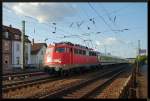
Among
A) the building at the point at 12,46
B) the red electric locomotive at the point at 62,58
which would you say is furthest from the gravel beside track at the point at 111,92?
the building at the point at 12,46

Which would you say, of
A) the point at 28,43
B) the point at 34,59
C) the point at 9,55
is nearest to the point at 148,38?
the point at 9,55

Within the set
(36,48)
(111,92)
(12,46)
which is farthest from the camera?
(36,48)

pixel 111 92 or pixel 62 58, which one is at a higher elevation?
pixel 62 58

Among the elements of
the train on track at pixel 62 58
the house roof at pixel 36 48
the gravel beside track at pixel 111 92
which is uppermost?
the house roof at pixel 36 48

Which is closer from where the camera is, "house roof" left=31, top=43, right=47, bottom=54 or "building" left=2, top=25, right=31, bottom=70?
"building" left=2, top=25, right=31, bottom=70

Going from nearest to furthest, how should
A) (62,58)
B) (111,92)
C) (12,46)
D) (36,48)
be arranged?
1. (111,92)
2. (62,58)
3. (12,46)
4. (36,48)

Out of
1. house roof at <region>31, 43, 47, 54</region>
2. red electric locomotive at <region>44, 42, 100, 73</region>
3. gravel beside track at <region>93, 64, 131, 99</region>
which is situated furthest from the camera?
house roof at <region>31, 43, 47, 54</region>

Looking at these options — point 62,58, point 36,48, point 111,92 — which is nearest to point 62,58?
point 62,58

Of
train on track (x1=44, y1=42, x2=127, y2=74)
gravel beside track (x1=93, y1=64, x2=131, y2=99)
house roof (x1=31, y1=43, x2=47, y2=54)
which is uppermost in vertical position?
house roof (x1=31, y1=43, x2=47, y2=54)

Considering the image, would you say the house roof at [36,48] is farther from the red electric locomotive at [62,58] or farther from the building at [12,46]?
the red electric locomotive at [62,58]

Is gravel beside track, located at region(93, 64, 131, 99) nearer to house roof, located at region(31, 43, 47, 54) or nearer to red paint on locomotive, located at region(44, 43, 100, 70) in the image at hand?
red paint on locomotive, located at region(44, 43, 100, 70)

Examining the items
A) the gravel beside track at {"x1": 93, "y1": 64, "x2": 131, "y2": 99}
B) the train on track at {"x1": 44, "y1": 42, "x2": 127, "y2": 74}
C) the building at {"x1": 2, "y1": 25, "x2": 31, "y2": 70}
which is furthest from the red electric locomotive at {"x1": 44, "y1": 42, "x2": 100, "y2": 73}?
the building at {"x1": 2, "y1": 25, "x2": 31, "y2": 70}

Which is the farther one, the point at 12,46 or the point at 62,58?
the point at 12,46

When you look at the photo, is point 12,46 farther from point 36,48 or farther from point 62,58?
point 62,58
